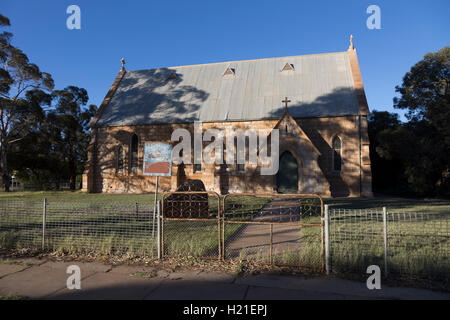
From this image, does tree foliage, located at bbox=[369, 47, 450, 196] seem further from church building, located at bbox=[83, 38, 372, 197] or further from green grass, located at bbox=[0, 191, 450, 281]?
green grass, located at bbox=[0, 191, 450, 281]

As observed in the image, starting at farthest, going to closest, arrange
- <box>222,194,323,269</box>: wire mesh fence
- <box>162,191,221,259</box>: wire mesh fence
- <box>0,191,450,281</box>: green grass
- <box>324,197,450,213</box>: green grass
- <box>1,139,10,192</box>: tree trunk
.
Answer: <box>1,139,10,192</box>: tree trunk → <box>324,197,450,213</box>: green grass → <box>162,191,221,259</box>: wire mesh fence → <box>222,194,323,269</box>: wire mesh fence → <box>0,191,450,281</box>: green grass

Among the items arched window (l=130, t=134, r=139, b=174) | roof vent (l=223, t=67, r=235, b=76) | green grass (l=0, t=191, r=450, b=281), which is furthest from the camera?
roof vent (l=223, t=67, r=235, b=76)

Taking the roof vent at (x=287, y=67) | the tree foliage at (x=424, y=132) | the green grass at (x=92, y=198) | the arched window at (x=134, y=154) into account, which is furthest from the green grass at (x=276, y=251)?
the roof vent at (x=287, y=67)

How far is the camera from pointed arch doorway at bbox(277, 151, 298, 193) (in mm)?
19062

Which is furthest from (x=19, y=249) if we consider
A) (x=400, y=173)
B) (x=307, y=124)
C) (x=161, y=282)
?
(x=400, y=173)

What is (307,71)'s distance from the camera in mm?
23281

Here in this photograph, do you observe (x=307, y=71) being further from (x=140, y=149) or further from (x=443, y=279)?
(x=443, y=279)

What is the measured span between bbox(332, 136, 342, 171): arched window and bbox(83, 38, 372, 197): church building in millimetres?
75

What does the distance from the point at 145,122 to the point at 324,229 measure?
20351 mm

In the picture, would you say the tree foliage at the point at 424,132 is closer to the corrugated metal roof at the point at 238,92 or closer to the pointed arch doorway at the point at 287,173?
the corrugated metal roof at the point at 238,92

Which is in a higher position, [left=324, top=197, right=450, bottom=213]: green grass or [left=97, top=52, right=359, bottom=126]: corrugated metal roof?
[left=97, top=52, right=359, bottom=126]: corrugated metal roof

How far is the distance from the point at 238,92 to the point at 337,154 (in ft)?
31.8

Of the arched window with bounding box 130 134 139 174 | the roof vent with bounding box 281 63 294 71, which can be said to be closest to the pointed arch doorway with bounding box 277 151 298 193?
the roof vent with bounding box 281 63 294 71

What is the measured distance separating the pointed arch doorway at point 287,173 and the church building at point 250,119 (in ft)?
0.23
